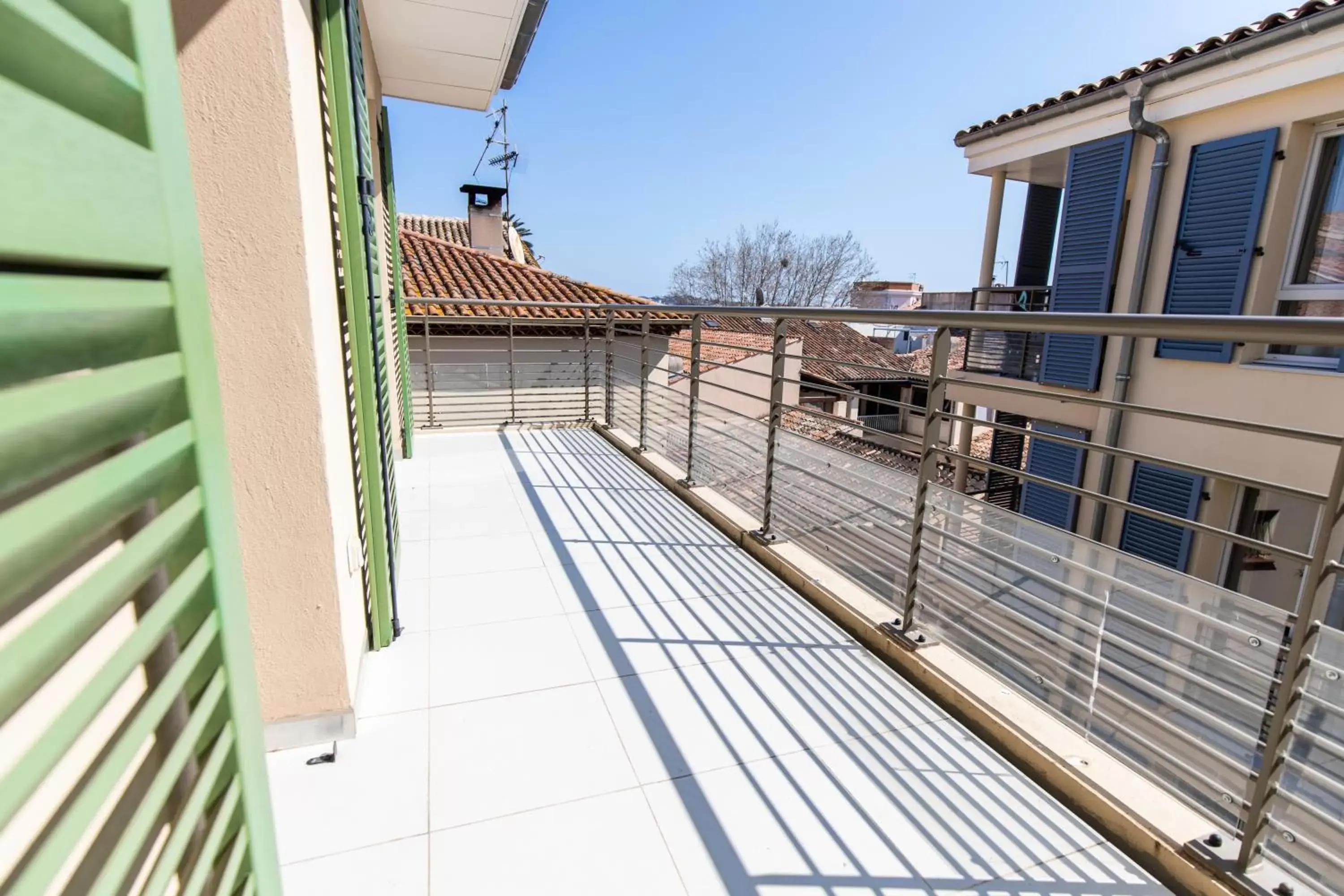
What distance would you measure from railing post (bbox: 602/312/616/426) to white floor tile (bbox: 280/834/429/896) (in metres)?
3.83

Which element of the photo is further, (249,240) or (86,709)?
(249,240)

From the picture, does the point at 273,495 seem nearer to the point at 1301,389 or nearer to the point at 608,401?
the point at 608,401

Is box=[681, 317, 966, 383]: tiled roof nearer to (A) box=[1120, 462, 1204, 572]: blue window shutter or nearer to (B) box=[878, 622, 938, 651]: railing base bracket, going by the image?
(A) box=[1120, 462, 1204, 572]: blue window shutter

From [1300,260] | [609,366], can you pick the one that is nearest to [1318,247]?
[1300,260]

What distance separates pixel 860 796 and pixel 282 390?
5.36 ft

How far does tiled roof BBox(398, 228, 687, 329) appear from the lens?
28.6ft

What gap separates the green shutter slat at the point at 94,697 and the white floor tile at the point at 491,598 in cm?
177

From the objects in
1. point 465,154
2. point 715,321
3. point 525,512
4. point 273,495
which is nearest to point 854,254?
point 715,321

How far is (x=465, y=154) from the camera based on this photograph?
19.3 meters

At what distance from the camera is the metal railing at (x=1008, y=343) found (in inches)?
305

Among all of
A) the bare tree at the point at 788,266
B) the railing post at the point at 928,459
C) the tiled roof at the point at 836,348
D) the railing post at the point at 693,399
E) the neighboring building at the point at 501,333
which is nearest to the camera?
the railing post at the point at 928,459

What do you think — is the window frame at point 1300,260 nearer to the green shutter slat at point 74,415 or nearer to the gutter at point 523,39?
the gutter at point 523,39

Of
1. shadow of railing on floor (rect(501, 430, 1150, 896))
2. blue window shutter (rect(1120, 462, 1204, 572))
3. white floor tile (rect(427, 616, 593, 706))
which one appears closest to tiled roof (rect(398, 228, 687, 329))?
blue window shutter (rect(1120, 462, 1204, 572))

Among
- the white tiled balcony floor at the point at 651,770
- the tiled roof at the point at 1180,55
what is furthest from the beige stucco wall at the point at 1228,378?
the white tiled balcony floor at the point at 651,770
